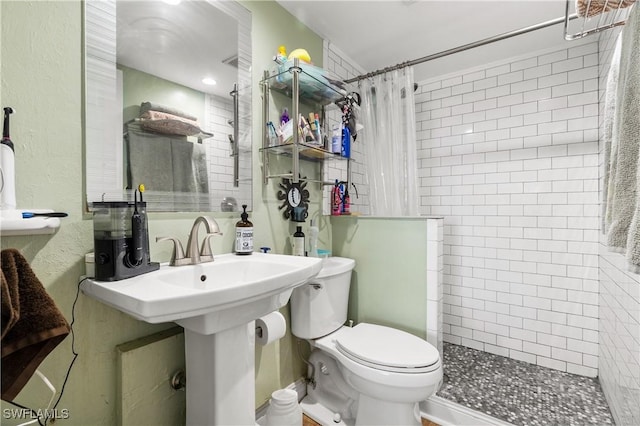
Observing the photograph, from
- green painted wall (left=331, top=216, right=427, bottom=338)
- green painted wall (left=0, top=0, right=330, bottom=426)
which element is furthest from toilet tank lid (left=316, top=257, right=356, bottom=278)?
green painted wall (left=0, top=0, right=330, bottom=426)

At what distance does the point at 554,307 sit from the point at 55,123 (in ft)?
9.45

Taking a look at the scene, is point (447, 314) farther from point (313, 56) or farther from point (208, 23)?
point (208, 23)

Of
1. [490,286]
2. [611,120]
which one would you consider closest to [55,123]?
[611,120]

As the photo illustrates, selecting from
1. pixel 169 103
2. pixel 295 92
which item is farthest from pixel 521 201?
pixel 169 103

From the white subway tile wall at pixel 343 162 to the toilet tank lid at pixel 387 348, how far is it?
803 mm

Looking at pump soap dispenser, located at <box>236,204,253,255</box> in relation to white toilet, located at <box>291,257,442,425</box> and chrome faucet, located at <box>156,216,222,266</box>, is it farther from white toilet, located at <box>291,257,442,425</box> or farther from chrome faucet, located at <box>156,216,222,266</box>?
white toilet, located at <box>291,257,442,425</box>

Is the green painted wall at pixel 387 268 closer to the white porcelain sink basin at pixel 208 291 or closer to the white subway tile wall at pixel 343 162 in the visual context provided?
the white subway tile wall at pixel 343 162

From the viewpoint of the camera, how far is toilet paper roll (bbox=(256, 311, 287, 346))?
128 cm

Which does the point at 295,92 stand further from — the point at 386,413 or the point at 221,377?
the point at 386,413

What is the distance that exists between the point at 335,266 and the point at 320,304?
0.75ft

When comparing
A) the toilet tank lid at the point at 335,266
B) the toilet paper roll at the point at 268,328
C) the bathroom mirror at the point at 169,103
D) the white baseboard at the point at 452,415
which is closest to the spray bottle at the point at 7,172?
the bathroom mirror at the point at 169,103

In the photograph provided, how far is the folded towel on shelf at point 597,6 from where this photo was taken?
80 cm

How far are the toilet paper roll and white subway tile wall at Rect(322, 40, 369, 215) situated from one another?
0.88m

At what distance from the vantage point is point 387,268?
6.04 feet
